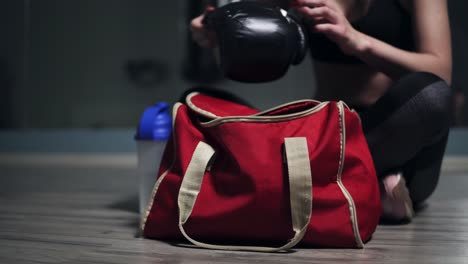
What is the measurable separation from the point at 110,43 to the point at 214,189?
2.56 metres

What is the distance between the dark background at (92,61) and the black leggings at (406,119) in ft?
6.46

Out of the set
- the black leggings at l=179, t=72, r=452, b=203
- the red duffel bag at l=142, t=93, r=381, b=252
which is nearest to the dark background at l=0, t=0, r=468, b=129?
the black leggings at l=179, t=72, r=452, b=203

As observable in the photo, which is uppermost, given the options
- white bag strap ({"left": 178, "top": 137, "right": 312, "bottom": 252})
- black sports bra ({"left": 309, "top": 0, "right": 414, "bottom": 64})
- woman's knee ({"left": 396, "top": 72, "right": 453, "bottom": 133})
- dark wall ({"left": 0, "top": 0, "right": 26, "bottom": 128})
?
black sports bra ({"left": 309, "top": 0, "right": 414, "bottom": 64})

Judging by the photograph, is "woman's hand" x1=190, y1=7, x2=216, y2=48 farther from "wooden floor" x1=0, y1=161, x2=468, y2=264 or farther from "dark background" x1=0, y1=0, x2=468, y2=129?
"dark background" x1=0, y1=0, x2=468, y2=129

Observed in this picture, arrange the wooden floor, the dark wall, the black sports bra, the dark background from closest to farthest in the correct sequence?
the wooden floor → the black sports bra → the dark background → the dark wall

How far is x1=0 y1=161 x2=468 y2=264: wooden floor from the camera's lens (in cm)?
92

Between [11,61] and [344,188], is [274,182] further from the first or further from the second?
[11,61]

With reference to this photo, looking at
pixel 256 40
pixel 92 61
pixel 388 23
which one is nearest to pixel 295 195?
pixel 256 40

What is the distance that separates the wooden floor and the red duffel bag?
4 centimetres

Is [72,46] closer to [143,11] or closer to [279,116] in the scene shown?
[143,11]

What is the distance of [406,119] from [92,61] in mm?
2600

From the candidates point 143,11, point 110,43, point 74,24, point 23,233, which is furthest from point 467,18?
point 23,233

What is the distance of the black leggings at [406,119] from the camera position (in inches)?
44.4

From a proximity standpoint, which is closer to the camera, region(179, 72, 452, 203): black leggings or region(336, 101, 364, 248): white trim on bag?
region(336, 101, 364, 248): white trim on bag
